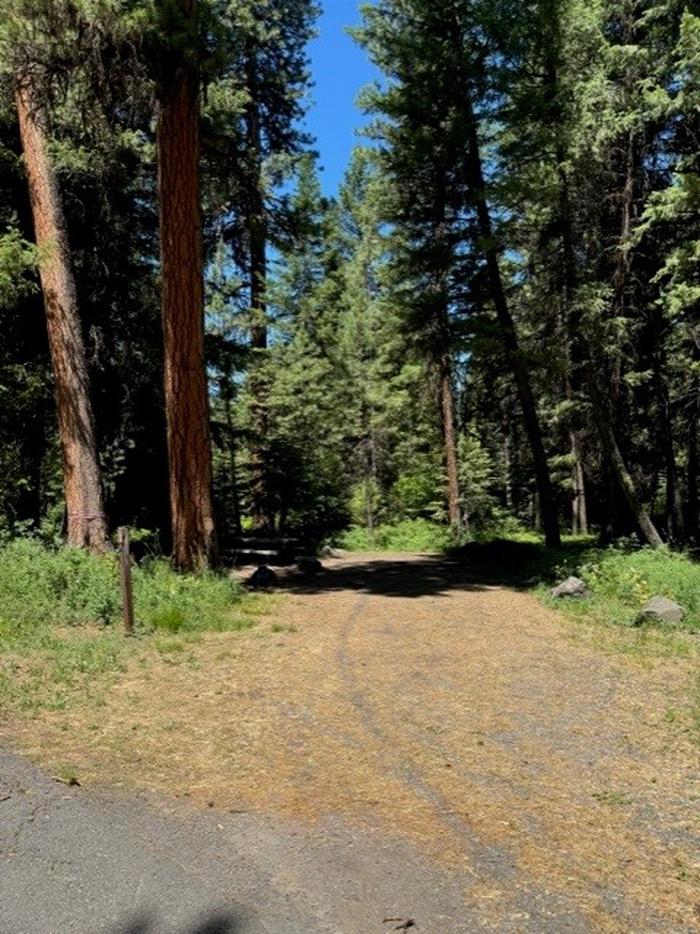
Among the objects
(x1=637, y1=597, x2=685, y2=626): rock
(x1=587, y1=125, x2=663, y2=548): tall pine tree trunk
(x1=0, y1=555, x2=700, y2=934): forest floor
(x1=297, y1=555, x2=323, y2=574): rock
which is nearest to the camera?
(x1=0, y1=555, x2=700, y2=934): forest floor

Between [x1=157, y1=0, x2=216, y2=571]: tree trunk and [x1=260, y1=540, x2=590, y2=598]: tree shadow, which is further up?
[x1=157, y1=0, x2=216, y2=571]: tree trunk

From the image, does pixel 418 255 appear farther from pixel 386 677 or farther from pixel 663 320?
pixel 386 677

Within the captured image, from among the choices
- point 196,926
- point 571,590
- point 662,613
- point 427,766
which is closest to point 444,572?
point 571,590

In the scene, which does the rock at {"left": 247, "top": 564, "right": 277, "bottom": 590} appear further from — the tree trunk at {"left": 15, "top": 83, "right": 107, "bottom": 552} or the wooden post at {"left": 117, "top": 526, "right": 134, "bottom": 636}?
the wooden post at {"left": 117, "top": 526, "right": 134, "bottom": 636}

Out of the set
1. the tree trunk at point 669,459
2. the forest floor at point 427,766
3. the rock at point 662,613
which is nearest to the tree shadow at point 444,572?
the rock at point 662,613

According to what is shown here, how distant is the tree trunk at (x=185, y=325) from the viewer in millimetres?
10453

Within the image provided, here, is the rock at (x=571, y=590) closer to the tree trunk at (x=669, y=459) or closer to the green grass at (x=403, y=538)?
the tree trunk at (x=669, y=459)

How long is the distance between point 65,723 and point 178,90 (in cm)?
857

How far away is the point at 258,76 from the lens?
70.0ft

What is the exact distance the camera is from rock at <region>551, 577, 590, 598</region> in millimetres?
11312

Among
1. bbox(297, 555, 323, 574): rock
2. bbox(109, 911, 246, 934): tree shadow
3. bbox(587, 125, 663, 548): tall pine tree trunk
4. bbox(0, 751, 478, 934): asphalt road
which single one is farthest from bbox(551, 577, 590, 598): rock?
bbox(109, 911, 246, 934): tree shadow

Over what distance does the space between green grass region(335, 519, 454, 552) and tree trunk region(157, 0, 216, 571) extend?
11.4 metres

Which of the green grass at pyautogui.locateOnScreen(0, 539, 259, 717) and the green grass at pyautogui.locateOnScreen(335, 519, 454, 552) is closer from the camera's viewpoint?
the green grass at pyautogui.locateOnScreen(0, 539, 259, 717)

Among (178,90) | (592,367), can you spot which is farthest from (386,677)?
(592,367)
